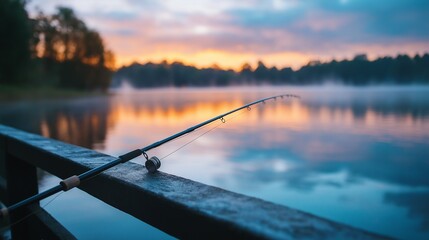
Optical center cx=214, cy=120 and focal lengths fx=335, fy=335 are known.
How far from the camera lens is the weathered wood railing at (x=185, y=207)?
3.49ft

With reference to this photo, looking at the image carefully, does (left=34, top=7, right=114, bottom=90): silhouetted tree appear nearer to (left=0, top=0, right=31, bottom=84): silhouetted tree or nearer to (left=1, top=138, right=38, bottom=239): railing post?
(left=0, top=0, right=31, bottom=84): silhouetted tree

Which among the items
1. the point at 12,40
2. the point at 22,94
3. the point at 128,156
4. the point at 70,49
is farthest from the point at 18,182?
the point at 70,49

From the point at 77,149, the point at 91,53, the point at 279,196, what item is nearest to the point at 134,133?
the point at 279,196

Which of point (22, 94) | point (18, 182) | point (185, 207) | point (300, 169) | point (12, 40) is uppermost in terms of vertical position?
point (12, 40)

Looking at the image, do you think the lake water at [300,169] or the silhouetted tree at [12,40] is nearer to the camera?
the lake water at [300,169]

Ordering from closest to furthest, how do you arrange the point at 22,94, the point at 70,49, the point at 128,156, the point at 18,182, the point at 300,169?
the point at 128,156 < the point at 18,182 < the point at 300,169 < the point at 22,94 < the point at 70,49

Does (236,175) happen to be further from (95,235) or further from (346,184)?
(95,235)

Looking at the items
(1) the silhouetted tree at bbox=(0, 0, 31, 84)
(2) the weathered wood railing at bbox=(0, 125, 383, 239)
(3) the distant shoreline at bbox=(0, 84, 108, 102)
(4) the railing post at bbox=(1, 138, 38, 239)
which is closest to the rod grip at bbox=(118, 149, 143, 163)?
(2) the weathered wood railing at bbox=(0, 125, 383, 239)

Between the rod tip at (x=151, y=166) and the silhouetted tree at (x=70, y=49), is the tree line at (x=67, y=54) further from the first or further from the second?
the rod tip at (x=151, y=166)

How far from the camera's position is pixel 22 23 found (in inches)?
1330

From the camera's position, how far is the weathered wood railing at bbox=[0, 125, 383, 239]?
1.06 meters

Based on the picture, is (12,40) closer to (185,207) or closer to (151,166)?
(151,166)

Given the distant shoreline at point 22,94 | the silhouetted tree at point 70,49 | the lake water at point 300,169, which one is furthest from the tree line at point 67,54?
the lake water at point 300,169

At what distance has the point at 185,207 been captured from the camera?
125cm
